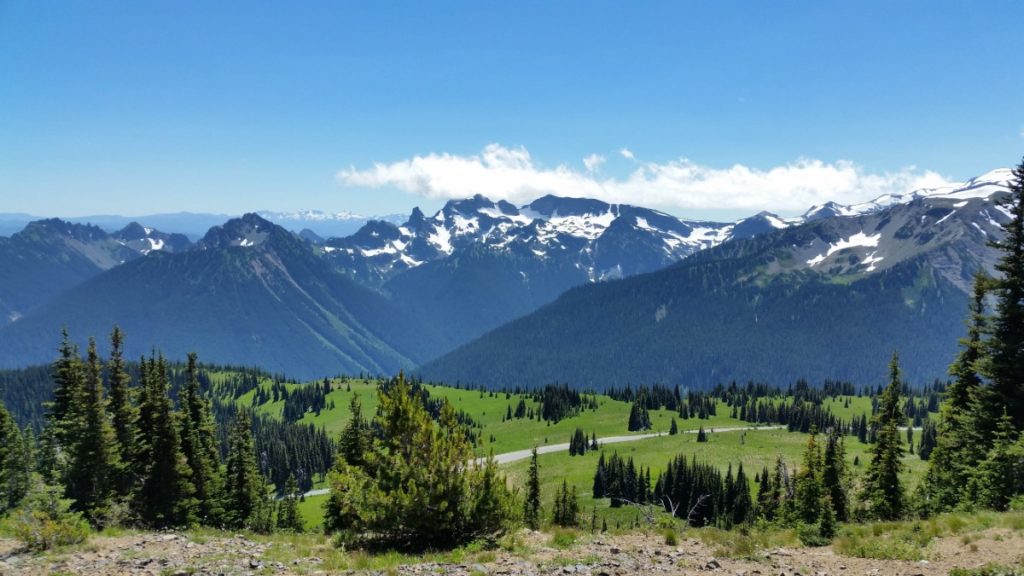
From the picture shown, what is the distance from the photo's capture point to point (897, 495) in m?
45.9

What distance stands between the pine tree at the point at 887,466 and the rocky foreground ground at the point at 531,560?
2496 cm

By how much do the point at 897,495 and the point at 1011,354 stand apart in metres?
14.6

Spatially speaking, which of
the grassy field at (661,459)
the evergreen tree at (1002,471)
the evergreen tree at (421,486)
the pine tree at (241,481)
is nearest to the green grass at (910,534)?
the evergreen tree at (1002,471)

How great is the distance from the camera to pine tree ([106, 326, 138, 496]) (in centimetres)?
4947

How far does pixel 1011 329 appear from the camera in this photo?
3694cm

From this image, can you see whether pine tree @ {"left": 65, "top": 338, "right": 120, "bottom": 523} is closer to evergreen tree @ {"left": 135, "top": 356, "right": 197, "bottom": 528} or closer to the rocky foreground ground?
evergreen tree @ {"left": 135, "top": 356, "right": 197, "bottom": 528}

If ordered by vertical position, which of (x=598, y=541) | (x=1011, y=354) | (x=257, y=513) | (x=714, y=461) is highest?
(x=1011, y=354)

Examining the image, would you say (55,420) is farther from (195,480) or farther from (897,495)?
(897,495)

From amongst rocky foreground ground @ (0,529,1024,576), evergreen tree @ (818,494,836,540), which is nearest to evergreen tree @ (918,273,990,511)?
evergreen tree @ (818,494,836,540)

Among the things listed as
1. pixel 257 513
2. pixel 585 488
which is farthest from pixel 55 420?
pixel 585 488

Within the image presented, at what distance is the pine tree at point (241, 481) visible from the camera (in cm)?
6562

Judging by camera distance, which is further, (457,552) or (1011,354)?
(1011,354)

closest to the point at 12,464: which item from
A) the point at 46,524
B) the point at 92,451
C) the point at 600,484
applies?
the point at 92,451

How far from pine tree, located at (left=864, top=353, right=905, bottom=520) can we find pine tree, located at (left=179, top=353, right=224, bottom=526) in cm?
5617
